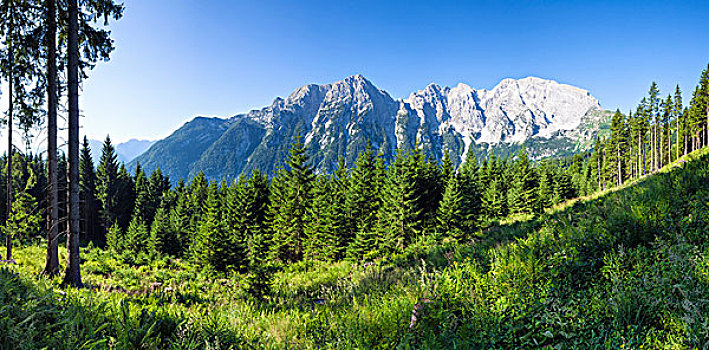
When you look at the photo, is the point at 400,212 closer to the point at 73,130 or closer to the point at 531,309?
the point at 73,130

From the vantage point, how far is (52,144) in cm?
978

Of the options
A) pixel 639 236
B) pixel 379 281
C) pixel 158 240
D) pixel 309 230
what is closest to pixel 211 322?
pixel 379 281

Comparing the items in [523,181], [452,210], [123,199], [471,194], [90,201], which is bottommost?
[90,201]

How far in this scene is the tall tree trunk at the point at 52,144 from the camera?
973 centimetres

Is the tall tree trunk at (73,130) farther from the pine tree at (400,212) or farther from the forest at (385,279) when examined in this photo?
the pine tree at (400,212)

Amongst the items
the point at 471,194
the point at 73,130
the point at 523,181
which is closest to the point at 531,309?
the point at 73,130

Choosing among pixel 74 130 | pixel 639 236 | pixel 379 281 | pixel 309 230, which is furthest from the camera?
pixel 309 230

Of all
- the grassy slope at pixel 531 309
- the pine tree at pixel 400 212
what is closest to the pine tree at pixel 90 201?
the pine tree at pixel 400 212

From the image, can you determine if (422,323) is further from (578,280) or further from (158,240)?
(158,240)

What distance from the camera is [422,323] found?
398 cm

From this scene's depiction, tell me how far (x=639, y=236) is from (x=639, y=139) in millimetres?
69631

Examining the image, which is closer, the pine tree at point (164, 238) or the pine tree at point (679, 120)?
the pine tree at point (164, 238)

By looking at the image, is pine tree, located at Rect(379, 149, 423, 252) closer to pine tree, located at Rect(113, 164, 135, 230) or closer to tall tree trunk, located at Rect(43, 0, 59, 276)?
tall tree trunk, located at Rect(43, 0, 59, 276)

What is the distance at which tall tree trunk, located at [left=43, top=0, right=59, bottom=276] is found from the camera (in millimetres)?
9734
